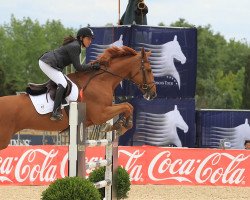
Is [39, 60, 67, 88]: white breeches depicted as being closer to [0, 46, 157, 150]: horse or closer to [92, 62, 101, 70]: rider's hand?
[0, 46, 157, 150]: horse

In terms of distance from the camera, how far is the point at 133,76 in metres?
11.1

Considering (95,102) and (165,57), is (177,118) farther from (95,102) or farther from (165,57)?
(95,102)

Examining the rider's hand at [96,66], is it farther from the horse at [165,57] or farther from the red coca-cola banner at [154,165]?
the horse at [165,57]

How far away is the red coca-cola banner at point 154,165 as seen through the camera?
1620 cm

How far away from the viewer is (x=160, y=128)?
1872 cm

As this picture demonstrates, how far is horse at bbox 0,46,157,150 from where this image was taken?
1030 cm

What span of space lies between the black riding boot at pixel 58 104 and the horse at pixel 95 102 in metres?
0.11

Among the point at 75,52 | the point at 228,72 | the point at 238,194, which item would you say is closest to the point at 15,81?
the point at 228,72

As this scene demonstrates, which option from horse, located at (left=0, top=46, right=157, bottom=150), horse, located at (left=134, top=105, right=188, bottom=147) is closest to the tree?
horse, located at (left=134, top=105, right=188, bottom=147)

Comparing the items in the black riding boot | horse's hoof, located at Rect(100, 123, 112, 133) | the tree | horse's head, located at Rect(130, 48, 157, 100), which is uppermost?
horse's head, located at Rect(130, 48, 157, 100)

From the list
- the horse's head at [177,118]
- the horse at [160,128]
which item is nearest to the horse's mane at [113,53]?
the horse at [160,128]

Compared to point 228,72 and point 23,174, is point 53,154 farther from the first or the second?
point 228,72

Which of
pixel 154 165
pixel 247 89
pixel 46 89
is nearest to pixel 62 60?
pixel 46 89

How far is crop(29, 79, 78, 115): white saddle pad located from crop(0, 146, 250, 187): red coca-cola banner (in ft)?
19.7
